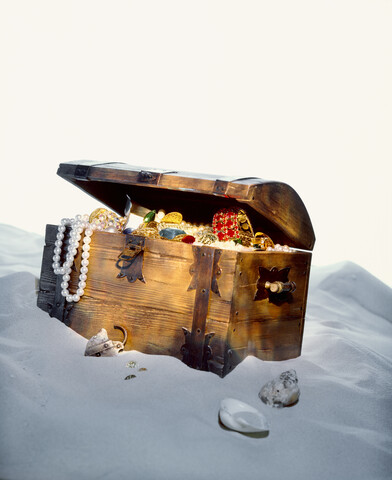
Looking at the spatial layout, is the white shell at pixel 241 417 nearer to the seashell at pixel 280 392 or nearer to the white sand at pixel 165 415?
the white sand at pixel 165 415

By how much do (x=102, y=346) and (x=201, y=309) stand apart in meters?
0.47

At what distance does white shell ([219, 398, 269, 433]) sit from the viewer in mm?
1641

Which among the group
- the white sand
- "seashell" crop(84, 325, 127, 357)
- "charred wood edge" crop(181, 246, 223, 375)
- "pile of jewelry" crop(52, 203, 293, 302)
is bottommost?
the white sand

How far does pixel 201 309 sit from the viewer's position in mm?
2070

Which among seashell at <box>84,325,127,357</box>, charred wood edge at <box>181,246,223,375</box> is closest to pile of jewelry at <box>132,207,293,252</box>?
charred wood edge at <box>181,246,223,375</box>

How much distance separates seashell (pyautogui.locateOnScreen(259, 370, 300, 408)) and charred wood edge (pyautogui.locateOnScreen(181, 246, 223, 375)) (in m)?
0.23

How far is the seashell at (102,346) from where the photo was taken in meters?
2.11

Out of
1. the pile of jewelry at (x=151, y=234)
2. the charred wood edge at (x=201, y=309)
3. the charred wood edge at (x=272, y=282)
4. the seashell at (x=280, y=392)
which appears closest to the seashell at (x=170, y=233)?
the pile of jewelry at (x=151, y=234)

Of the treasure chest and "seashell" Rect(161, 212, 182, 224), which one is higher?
"seashell" Rect(161, 212, 182, 224)

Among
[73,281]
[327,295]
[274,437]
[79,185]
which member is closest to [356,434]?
[274,437]

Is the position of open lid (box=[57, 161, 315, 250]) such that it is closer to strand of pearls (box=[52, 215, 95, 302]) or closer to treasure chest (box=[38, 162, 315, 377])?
treasure chest (box=[38, 162, 315, 377])

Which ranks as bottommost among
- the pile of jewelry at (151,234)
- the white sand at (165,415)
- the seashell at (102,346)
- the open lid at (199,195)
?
the white sand at (165,415)

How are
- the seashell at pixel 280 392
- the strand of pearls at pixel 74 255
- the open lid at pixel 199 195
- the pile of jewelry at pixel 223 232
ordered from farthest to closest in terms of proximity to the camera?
the pile of jewelry at pixel 223 232 → the strand of pearls at pixel 74 255 → the open lid at pixel 199 195 → the seashell at pixel 280 392

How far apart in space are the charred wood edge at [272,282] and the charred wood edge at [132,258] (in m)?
0.54
